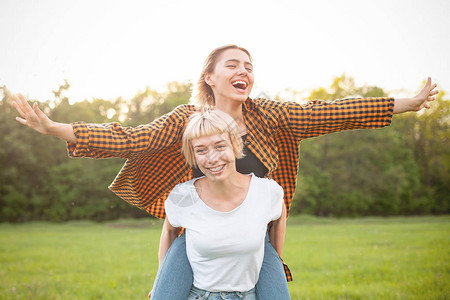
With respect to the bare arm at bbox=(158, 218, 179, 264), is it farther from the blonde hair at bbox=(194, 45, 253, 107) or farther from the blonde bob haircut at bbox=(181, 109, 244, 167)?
the blonde hair at bbox=(194, 45, 253, 107)

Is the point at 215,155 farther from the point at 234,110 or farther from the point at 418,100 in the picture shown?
the point at 418,100

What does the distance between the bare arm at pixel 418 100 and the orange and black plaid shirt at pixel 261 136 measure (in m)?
0.08

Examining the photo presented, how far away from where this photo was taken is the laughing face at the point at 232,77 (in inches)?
128

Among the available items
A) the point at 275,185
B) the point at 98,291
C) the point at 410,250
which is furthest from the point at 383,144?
the point at 275,185

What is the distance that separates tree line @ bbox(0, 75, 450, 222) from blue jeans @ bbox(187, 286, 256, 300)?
30.0 m

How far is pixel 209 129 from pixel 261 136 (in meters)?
0.59

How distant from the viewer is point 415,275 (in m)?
7.75

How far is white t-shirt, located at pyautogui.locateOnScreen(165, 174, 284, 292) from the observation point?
106 inches

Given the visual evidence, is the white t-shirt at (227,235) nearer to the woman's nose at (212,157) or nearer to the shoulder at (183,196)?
the shoulder at (183,196)

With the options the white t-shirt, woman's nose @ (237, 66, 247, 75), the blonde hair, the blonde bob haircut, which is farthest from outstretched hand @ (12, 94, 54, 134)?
woman's nose @ (237, 66, 247, 75)

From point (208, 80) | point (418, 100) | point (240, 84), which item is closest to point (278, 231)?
point (240, 84)

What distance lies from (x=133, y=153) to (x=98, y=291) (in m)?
4.78

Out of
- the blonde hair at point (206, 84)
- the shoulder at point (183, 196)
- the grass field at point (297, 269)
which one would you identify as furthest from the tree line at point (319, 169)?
the shoulder at point (183, 196)

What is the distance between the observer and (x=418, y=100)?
10.5ft
